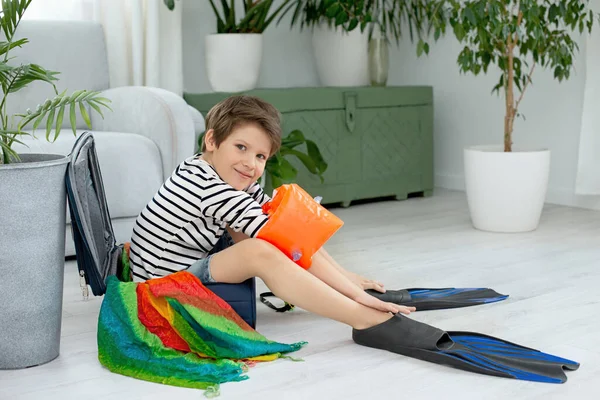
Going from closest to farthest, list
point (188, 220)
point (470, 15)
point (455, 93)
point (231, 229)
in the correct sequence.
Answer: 1. point (188, 220)
2. point (231, 229)
3. point (470, 15)
4. point (455, 93)

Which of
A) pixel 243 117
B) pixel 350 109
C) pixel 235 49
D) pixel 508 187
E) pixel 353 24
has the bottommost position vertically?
pixel 508 187

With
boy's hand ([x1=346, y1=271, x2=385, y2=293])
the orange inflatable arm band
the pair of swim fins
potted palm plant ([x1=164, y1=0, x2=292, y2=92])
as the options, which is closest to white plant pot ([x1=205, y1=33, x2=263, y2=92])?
potted palm plant ([x1=164, y1=0, x2=292, y2=92])

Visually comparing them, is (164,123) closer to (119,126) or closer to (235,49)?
(119,126)

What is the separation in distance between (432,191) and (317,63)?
88 centimetres

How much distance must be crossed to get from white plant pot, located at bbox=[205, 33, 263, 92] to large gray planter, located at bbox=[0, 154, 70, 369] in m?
1.94

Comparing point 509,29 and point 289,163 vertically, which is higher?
point 509,29

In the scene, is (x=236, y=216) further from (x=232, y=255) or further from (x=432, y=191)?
(x=432, y=191)

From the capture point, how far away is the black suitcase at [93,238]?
67.1 inches

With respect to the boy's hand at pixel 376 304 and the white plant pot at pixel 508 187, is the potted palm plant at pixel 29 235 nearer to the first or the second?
the boy's hand at pixel 376 304

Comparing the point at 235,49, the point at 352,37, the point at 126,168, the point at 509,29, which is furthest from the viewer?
the point at 352,37

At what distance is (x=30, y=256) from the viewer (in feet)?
5.32

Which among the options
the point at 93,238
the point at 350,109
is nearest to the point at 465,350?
the point at 93,238

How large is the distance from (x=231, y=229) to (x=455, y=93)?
2471 mm

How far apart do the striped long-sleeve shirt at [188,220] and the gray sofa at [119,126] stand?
66 centimetres
